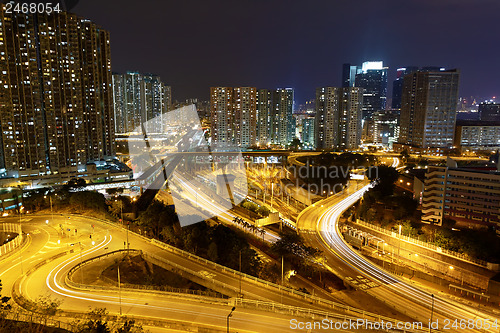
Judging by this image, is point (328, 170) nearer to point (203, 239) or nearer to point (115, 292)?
point (203, 239)

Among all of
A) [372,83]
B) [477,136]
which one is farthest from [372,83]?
[477,136]

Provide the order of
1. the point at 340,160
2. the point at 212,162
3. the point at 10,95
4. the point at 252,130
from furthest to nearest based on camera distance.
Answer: the point at 252,130
the point at 212,162
the point at 340,160
the point at 10,95

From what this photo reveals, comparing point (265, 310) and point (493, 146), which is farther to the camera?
point (493, 146)

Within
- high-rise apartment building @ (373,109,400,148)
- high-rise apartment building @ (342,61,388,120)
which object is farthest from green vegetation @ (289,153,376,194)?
high-rise apartment building @ (342,61,388,120)

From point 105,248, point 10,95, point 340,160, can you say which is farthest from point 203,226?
point 340,160

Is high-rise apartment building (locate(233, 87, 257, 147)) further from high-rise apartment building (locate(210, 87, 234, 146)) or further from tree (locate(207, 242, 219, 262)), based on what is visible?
tree (locate(207, 242, 219, 262))

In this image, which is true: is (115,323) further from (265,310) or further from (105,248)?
(105,248)
